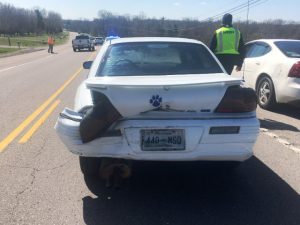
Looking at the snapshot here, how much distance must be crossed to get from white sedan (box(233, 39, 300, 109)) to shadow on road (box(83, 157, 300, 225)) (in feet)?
10.4

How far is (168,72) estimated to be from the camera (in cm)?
464

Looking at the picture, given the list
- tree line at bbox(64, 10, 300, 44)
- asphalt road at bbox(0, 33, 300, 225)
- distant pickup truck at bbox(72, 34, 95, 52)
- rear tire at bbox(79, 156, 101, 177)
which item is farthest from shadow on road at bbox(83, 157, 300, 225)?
distant pickup truck at bbox(72, 34, 95, 52)

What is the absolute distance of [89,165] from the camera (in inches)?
171

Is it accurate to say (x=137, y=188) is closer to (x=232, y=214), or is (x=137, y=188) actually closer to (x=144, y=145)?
(x=144, y=145)

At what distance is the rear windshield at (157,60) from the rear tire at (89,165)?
3.01ft

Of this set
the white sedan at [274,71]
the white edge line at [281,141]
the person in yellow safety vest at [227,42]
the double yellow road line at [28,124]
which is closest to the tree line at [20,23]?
the double yellow road line at [28,124]

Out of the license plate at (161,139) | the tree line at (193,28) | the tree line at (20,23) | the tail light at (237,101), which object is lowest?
the tree line at (20,23)

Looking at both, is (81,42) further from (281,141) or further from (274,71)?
(281,141)

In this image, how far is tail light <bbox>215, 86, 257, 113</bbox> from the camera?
12.8 ft

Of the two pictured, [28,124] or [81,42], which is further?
[81,42]

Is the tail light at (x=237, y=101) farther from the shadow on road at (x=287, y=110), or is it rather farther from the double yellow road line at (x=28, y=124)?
the shadow on road at (x=287, y=110)

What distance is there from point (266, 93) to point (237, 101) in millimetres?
4902

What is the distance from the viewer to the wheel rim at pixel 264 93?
849 centimetres

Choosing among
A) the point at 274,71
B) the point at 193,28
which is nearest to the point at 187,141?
the point at 274,71
